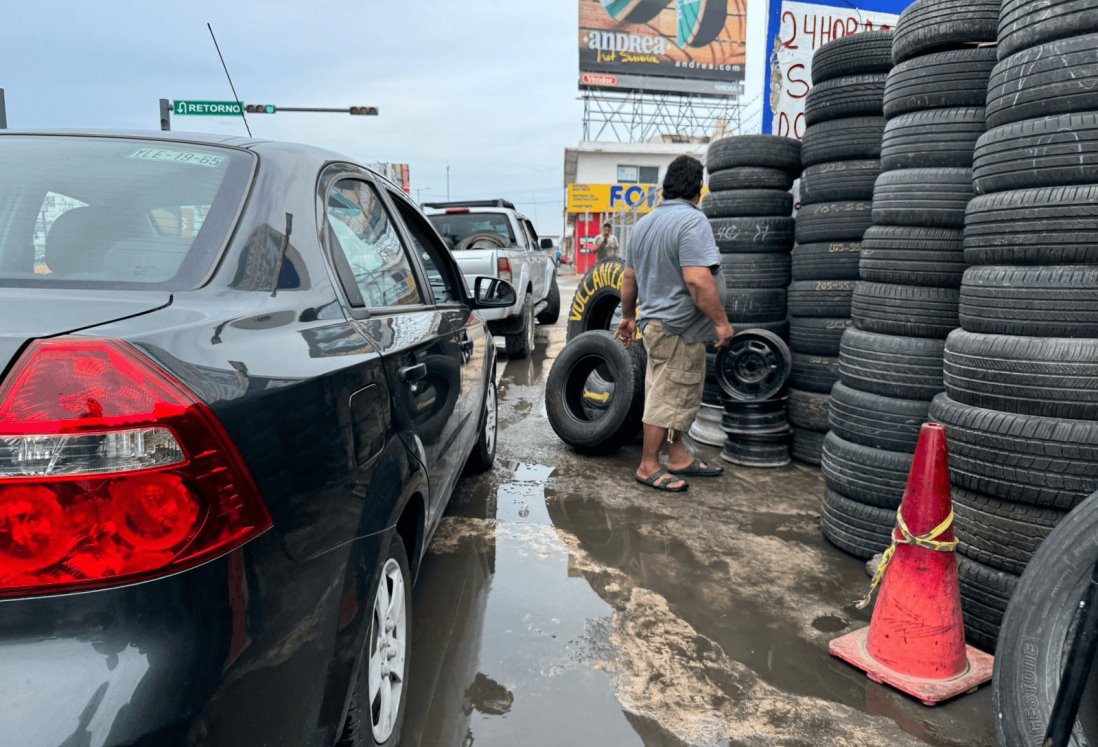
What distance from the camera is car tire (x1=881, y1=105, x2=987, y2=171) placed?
3346mm

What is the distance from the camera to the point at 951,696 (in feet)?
8.39

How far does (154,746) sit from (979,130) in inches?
147

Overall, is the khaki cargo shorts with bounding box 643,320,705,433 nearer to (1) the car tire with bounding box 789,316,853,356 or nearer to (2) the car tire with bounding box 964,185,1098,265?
(1) the car tire with bounding box 789,316,853,356

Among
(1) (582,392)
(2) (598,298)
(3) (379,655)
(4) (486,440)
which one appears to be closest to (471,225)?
(2) (598,298)

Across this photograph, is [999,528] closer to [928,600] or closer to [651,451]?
[928,600]

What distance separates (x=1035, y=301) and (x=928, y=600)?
1105 mm

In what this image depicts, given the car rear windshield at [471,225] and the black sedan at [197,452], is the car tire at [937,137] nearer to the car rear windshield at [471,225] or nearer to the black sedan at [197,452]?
the black sedan at [197,452]

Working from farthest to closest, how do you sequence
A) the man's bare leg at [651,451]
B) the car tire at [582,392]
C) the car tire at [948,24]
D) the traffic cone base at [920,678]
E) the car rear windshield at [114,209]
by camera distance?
the car tire at [582,392] < the man's bare leg at [651,451] < the car tire at [948,24] < the traffic cone base at [920,678] < the car rear windshield at [114,209]

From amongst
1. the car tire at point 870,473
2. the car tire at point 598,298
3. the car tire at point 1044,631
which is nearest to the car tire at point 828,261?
the car tire at point 870,473

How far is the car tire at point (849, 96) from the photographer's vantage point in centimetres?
459

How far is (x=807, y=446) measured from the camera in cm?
522

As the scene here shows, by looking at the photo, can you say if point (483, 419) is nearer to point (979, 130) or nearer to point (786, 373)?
point (786, 373)

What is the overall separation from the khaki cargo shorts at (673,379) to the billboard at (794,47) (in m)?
3.80

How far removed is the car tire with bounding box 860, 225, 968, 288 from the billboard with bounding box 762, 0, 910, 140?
4.30 meters
